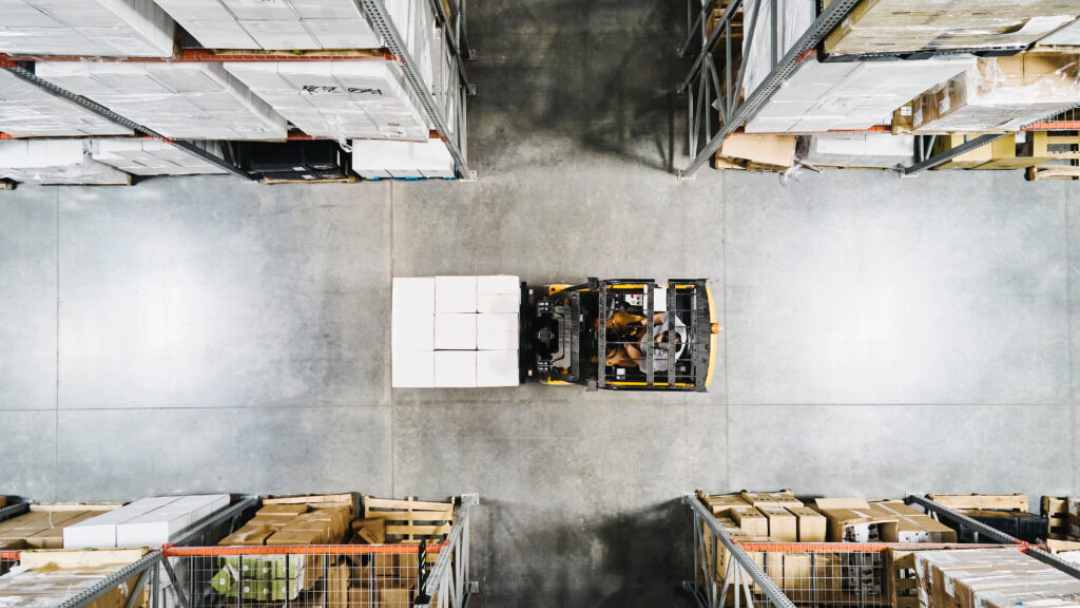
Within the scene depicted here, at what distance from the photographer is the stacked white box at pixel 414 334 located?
5703 millimetres

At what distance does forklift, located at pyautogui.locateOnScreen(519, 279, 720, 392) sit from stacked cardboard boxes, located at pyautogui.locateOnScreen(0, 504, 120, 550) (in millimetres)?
5712

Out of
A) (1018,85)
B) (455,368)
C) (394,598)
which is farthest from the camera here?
(455,368)

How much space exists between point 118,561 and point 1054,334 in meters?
10.8

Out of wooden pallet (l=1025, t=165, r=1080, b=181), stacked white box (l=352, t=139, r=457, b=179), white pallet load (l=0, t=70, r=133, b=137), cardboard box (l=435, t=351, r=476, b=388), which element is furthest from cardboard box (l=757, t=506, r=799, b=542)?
white pallet load (l=0, t=70, r=133, b=137)

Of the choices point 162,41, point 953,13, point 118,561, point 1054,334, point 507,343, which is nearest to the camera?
point 953,13

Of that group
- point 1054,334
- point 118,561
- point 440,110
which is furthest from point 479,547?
point 1054,334

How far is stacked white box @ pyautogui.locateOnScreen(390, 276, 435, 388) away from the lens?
570 cm

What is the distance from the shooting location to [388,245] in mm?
6320

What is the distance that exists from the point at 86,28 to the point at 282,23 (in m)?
1.18

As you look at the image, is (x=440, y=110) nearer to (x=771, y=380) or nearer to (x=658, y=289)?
(x=658, y=289)

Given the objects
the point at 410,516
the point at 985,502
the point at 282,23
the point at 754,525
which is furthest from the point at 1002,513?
the point at 282,23

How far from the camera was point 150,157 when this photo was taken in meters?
Result: 5.59

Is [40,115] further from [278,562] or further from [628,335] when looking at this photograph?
[628,335]

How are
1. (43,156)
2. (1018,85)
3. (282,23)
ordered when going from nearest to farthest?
(282,23) < (1018,85) < (43,156)
